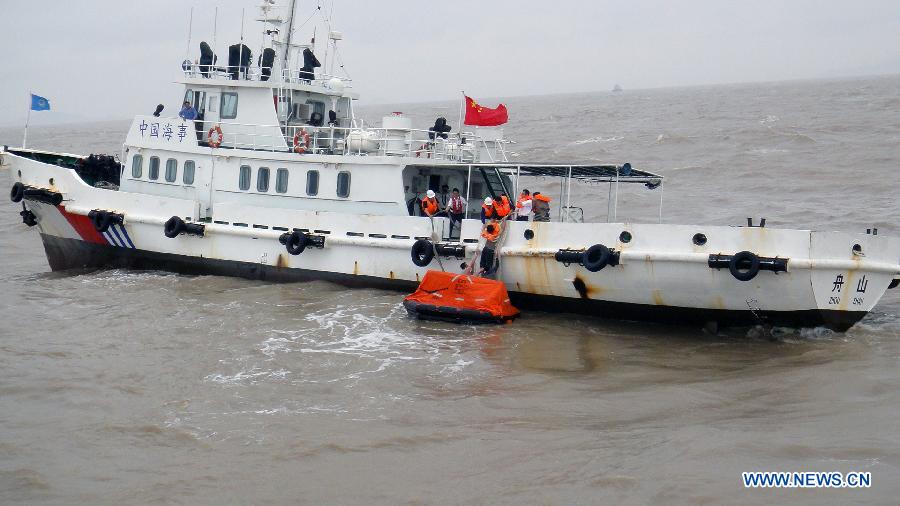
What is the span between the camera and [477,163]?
49.4ft

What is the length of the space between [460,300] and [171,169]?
717 centimetres

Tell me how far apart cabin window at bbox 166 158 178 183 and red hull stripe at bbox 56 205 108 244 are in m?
1.81

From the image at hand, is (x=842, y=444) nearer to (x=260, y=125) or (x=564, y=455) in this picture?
(x=564, y=455)

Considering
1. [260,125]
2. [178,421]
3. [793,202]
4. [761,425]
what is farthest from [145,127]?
[793,202]

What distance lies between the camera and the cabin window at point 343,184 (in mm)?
15898

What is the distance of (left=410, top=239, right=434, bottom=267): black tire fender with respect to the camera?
14625mm

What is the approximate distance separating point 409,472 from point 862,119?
44.0m

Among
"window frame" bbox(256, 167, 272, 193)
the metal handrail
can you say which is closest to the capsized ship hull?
"window frame" bbox(256, 167, 272, 193)

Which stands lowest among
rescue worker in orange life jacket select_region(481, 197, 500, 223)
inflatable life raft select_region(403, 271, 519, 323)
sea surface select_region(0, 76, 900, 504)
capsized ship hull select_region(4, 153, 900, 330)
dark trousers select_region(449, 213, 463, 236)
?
sea surface select_region(0, 76, 900, 504)

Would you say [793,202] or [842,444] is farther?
[793,202]

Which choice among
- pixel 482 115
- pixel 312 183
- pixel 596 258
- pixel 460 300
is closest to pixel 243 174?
pixel 312 183

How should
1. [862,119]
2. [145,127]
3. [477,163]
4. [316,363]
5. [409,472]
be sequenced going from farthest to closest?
[862,119]
[145,127]
[477,163]
[316,363]
[409,472]

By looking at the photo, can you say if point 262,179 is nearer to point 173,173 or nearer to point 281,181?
point 281,181

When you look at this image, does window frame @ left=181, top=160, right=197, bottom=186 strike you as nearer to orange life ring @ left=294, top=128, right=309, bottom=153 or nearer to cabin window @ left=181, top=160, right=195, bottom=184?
cabin window @ left=181, top=160, right=195, bottom=184
